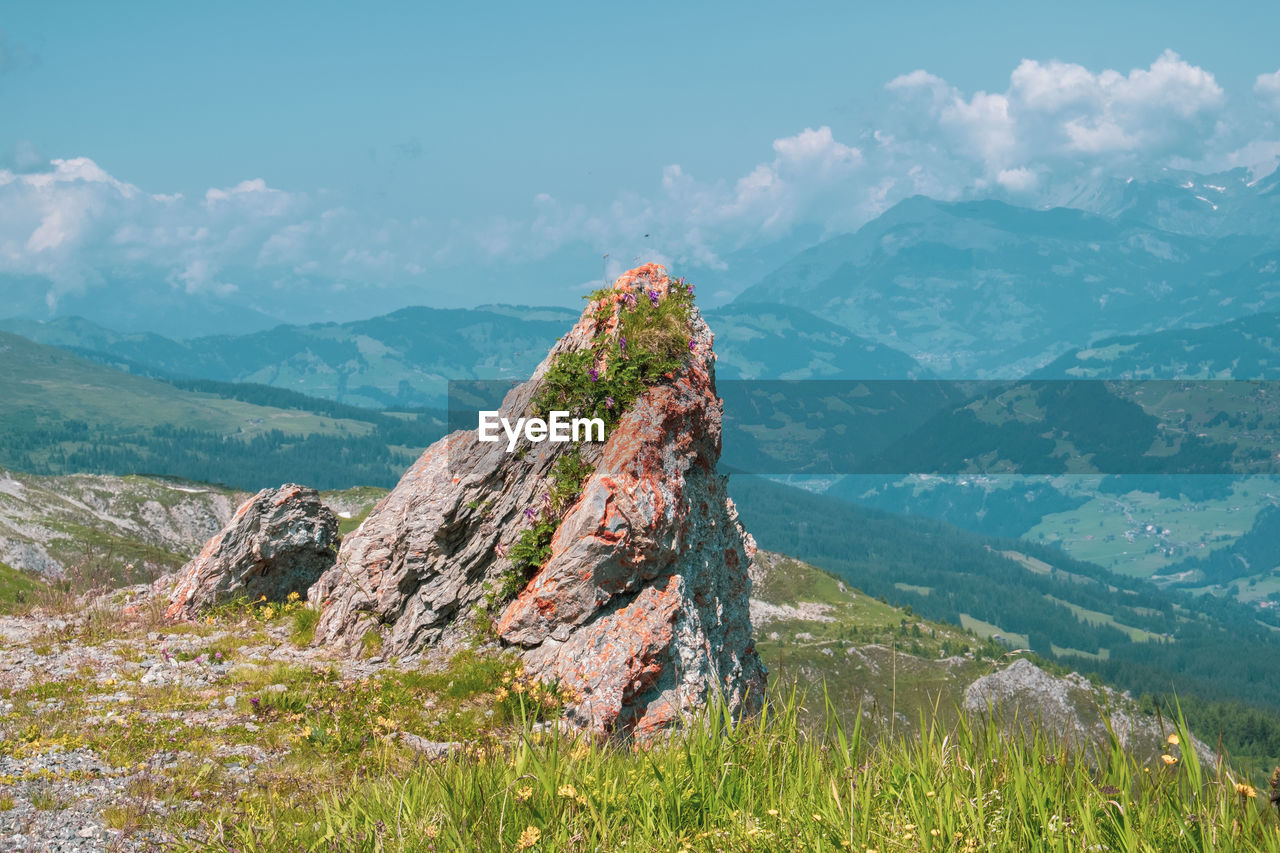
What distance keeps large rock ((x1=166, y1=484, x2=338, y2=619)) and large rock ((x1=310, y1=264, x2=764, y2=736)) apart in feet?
14.7

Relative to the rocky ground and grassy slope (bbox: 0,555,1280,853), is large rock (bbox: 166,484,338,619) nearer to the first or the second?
the rocky ground

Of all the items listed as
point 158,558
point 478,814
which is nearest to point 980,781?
point 478,814

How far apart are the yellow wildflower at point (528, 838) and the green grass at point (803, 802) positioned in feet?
→ 0.03

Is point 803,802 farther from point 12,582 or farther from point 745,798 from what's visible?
point 12,582

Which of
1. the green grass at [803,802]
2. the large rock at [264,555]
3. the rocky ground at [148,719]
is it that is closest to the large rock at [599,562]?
the rocky ground at [148,719]

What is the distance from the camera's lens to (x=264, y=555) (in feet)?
86.3

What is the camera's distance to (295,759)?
11.8 meters

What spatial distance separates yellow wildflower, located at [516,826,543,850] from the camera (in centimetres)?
611

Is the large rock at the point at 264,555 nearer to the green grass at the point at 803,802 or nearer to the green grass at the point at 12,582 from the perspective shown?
the green grass at the point at 803,802


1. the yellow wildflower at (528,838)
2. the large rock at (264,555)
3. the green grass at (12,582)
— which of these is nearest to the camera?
the yellow wildflower at (528,838)

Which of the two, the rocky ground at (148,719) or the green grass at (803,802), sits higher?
the green grass at (803,802)

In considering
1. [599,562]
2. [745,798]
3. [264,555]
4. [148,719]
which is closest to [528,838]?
[745,798]

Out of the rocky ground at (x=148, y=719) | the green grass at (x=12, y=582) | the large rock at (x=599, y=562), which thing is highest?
the large rock at (x=599, y=562)

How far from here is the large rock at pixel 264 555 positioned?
25062 mm
